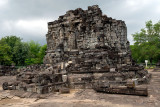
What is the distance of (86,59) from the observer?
479 inches

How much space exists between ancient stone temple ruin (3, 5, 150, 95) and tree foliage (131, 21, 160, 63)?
1684cm

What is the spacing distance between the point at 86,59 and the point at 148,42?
26.3 metres

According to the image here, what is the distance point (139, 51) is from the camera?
3197 centimetres

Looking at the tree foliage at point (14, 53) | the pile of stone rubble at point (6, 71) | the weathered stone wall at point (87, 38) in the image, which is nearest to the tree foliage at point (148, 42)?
the weathered stone wall at point (87, 38)

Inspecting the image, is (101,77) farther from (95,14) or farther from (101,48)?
(95,14)

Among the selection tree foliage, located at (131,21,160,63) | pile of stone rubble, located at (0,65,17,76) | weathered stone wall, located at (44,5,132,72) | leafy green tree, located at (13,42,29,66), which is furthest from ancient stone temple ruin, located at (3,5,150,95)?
leafy green tree, located at (13,42,29,66)

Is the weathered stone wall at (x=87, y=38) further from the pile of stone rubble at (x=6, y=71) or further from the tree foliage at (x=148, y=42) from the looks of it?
the tree foliage at (x=148, y=42)

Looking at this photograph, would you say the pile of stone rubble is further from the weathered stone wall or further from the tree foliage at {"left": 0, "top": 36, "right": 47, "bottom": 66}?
the tree foliage at {"left": 0, "top": 36, "right": 47, "bottom": 66}

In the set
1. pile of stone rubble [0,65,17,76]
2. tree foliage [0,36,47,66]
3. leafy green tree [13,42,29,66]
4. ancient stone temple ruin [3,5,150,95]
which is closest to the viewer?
ancient stone temple ruin [3,5,150,95]

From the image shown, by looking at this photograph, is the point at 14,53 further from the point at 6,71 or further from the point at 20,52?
the point at 6,71

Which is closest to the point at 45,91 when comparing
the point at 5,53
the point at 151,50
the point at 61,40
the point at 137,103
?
the point at 137,103

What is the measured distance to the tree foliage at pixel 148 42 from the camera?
96.5 ft

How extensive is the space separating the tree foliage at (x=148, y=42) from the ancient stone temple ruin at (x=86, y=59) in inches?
663

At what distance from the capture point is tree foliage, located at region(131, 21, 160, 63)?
1157 inches
